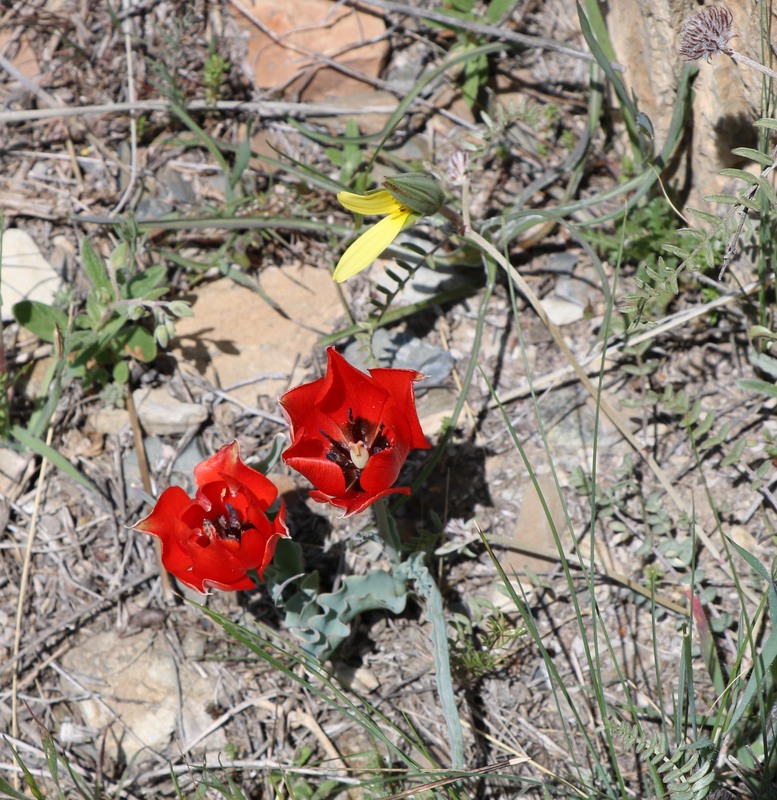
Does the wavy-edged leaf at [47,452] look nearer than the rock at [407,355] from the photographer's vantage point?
Yes

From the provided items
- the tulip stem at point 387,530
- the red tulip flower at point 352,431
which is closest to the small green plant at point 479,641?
the tulip stem at point 387,530

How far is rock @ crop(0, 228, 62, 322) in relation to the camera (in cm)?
308

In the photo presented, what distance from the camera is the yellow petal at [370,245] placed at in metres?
2.38

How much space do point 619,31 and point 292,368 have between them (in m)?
1.68

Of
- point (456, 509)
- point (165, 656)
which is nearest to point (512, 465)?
point (456, 509)

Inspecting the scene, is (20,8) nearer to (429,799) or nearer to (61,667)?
(61,667)

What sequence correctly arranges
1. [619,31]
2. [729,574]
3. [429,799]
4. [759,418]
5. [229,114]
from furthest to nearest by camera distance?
[229,114] → [619,31] → [759,418] → [729,574] → [429,799]

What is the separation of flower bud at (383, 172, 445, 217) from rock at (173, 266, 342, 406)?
82 centimetres

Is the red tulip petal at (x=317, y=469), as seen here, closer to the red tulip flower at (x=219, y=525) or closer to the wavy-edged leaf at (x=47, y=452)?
the red tulip flower at (x=219, y=525)

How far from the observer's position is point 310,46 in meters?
3.46

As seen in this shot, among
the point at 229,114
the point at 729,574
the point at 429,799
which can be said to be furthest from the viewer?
the point at 229,114

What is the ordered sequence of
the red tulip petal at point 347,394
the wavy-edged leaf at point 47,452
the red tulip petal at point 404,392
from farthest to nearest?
the wavy-edged leaf at point 47,452 → the red tulip petal at point 347,394 → the red tulip petal at point 404,392

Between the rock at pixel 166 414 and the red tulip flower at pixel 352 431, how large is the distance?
2.80 ft

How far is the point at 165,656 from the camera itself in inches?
104
